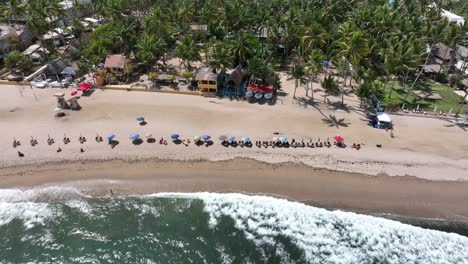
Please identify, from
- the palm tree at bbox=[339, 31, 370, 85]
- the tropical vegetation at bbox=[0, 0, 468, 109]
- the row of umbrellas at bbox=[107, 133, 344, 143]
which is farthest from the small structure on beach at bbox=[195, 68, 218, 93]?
the palm tree at bbox=[339, 31, 370, 85]

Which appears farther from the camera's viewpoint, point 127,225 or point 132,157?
point 132,157

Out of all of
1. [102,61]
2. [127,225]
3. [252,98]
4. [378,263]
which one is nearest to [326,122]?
[252,98]

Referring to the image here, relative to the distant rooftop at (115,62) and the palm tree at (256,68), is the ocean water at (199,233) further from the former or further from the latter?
the distant rooftop at (115,62)

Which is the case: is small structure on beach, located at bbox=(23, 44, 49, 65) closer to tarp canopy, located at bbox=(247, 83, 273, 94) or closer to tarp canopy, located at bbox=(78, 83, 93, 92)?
tarp canopy, located at bbox=(78, 83, 93, 92)

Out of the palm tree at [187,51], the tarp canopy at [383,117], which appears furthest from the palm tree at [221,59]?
the tarp canopy at [383,117]

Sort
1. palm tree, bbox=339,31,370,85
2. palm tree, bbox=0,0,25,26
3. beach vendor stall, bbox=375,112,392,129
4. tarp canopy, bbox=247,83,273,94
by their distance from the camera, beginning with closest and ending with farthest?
beach vendor stall, bbox=375,112,392,129 < palm tree, bbox=339,31,370,85 < tarp canopy, bbox=247,83,273,94 < palm tree, bbox=0,0,25,26

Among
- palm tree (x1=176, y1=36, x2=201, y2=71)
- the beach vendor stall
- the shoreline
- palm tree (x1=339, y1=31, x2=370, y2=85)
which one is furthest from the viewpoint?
palm tree (x1=176, y1=36, x2=201, y2=71)

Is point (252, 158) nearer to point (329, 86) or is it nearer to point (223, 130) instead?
point (223, 130)

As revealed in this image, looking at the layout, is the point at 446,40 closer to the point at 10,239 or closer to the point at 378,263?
the point at 378,263
